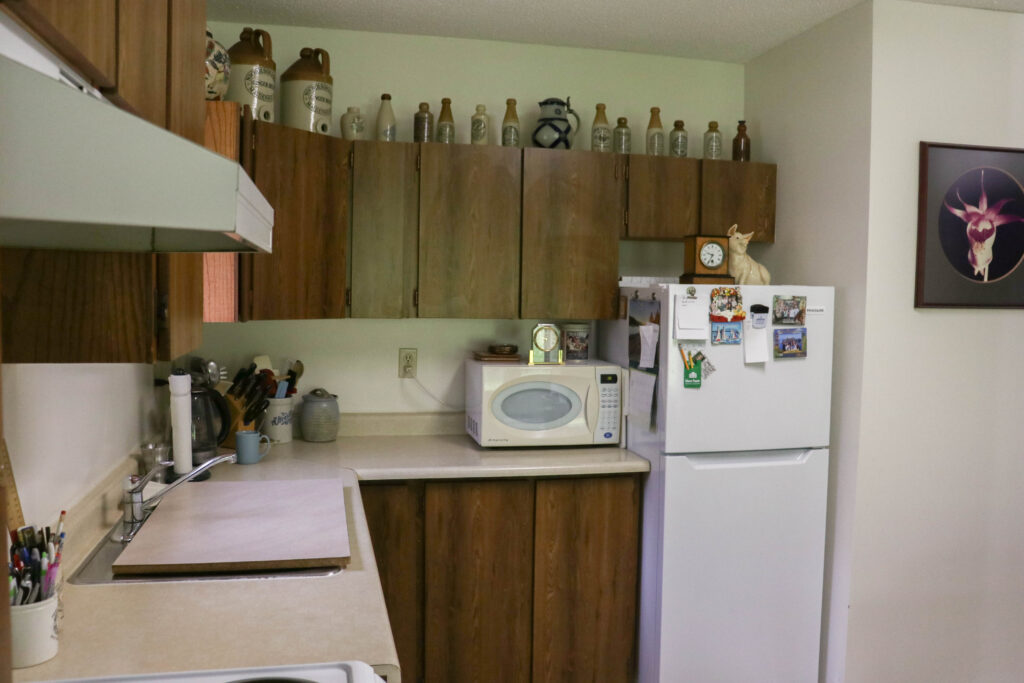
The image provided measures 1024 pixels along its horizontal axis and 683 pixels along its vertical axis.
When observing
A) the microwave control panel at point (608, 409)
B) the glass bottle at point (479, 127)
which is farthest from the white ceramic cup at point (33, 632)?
the glass bottle at point (479, 127)

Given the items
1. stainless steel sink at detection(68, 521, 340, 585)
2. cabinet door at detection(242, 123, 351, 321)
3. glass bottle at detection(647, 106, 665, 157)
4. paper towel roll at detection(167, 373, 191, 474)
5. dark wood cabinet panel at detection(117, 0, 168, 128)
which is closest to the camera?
dark wood cabinet panel at detection(117, 0, 168, 128)

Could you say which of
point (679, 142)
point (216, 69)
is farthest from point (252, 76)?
point (679, 142)

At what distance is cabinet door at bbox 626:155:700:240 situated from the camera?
116 inches

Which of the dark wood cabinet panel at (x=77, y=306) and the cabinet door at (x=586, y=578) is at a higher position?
the dark wood cabinet panel at (x=77, y=306)

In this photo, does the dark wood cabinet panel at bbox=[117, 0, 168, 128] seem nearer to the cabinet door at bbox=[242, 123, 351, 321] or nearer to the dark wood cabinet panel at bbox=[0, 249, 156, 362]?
the dark wood cabinet panel at bbox=[0, 249, 156, 362]

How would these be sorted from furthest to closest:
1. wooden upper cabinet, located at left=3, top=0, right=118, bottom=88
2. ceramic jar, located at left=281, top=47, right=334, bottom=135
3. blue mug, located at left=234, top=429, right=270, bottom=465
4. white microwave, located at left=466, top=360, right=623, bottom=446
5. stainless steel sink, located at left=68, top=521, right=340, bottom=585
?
white microwave, located at left=466, top=360, right=623, bottom=446 < ceramic jar, located at left=281, top=47, right=334, bottom=135 < blue mug, located at left=234, top=429, right=270, bottom=465 < stainless steel sink, located at left=68, top=521, right=340, bottom=585 < wooden upper cabinet, located at left=3, top=0, right=118, bottom=88

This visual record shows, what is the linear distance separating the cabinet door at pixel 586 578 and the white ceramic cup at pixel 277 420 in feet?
3.08

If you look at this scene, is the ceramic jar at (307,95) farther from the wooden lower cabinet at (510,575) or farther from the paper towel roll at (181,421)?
the wooden lower cabinet at (510,575)

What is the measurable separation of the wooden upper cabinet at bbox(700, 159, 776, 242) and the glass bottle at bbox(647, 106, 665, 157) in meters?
0.17

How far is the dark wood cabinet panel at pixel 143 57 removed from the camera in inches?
40.4

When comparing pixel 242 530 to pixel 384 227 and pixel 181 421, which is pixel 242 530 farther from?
pixel 384 227

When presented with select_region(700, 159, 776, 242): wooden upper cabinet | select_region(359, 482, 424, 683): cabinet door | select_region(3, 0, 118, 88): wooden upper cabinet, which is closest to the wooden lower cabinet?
select_region(359, 482, 424, 683): cabinet door

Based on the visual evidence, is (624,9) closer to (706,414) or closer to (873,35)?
(873,35)

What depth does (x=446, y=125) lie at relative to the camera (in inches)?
114
